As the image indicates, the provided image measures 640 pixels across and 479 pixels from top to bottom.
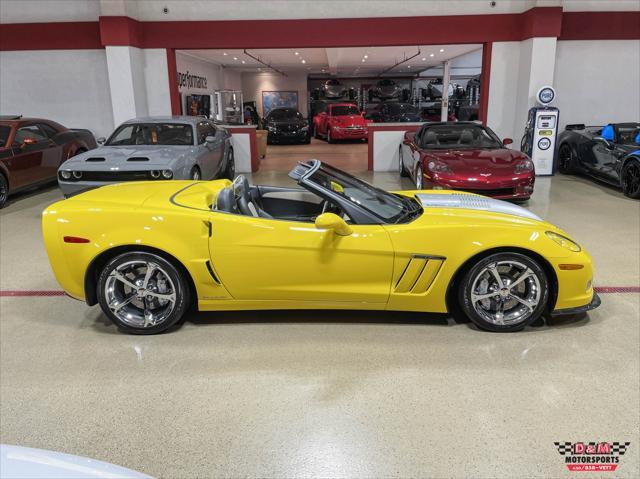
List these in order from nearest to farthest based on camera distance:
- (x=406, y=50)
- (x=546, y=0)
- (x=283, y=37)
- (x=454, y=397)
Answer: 1. (x=454, y=397)
2. (x=546, y=0)
3. (x=283, y=37)
4. (x=406, y=50)

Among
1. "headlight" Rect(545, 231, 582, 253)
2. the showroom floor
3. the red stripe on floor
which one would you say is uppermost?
"headlight" Rect(545, 231, 582, 253)

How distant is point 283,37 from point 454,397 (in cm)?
1002

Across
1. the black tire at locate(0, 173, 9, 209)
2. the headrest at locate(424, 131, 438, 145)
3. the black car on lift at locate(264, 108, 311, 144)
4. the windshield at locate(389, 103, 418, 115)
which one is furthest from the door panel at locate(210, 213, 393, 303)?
the windshield at locate(389, 103, 418, 115)

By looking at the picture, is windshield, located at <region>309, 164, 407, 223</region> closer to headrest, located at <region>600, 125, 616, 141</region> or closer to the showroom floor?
the showroom floor

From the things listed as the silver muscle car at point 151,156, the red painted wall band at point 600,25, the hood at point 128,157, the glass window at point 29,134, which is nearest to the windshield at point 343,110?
the red painted wall band at point 600,25

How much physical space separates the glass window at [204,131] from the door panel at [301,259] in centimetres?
508

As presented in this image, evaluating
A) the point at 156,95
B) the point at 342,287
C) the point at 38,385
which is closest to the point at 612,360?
the point at 342,287

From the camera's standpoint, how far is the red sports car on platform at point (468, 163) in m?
6.75

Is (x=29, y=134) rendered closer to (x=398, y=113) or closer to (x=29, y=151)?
(x=29, y=151)

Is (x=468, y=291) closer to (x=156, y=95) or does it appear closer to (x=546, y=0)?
(x=546, y=0)

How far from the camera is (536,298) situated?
11.0ft

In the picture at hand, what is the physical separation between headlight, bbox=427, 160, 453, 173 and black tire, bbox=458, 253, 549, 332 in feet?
12.2

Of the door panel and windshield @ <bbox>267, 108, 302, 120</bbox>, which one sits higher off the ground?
windshield @ <bbox>267, 108, 302, 120</bbox>

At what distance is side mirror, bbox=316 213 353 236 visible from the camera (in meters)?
3.08
